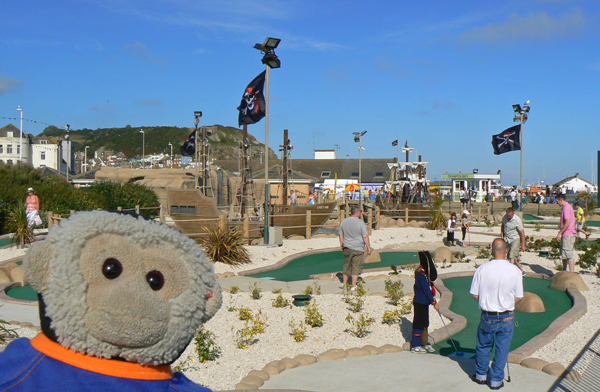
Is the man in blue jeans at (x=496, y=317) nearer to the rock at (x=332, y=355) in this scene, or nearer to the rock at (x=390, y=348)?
the rock at (x=390, y=348)

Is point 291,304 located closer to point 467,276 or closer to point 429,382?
point 429,382

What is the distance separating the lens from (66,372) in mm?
1705

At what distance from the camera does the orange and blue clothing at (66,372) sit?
1.68 metres

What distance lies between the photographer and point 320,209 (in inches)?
885

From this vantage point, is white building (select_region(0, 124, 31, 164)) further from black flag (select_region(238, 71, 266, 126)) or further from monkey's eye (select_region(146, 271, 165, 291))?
monkey's eye (select_region(146, 271, 165, 291))

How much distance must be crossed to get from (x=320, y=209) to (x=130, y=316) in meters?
20.8

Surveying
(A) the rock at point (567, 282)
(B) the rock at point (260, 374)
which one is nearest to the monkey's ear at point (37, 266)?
(B) the rock at point (260, 374)

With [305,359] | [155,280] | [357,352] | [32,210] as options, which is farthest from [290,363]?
[32,210]

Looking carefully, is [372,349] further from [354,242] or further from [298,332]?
[354,242]

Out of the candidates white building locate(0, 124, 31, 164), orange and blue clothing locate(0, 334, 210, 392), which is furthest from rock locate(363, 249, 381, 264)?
white building locate(0, 124, 31, 164)

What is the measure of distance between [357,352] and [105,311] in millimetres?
5454

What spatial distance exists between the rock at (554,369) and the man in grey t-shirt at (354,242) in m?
4.53

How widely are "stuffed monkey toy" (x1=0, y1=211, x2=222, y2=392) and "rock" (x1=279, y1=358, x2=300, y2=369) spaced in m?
4.53

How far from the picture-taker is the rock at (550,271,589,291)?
10.8 metres
